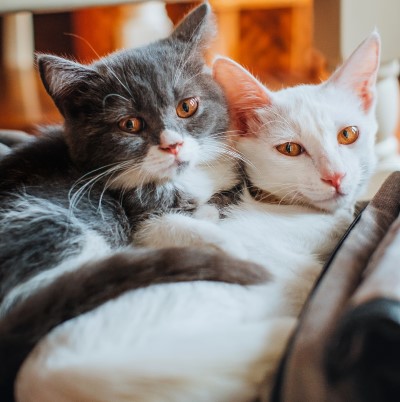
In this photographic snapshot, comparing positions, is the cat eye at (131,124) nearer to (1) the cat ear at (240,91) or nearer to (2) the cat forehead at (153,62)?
(2) the cat forehead at (153,62)

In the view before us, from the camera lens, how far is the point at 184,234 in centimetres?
99

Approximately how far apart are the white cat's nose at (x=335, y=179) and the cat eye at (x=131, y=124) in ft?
1.20

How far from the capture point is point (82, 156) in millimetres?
1072

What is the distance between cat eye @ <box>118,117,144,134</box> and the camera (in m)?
1.04

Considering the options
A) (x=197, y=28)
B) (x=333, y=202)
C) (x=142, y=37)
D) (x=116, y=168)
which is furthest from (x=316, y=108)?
(x=142, y=37)

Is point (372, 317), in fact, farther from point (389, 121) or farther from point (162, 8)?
point (162, 8)

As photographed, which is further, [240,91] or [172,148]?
[240,91]

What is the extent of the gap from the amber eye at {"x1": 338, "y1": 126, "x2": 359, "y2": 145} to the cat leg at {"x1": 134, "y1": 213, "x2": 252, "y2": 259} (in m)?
0.31

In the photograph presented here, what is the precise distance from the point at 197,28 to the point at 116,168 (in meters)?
0.36

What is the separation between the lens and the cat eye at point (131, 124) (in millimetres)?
1035

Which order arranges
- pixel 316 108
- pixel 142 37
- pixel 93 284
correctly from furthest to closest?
pixel 142 37 → pixel 316 108 → pixel 93 284

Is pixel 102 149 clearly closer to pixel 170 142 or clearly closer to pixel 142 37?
pixel 170 142

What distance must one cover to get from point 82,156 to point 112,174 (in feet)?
0.24

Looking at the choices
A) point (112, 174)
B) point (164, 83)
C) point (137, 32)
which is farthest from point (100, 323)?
point (137, 32)
